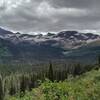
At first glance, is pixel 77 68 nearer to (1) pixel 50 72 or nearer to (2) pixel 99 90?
(1) pixel 50 72

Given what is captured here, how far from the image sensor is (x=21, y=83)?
15650cm

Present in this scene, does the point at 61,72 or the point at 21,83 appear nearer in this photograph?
the point at 21,83

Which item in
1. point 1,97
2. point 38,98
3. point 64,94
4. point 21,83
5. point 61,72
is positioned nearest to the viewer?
point 38,98

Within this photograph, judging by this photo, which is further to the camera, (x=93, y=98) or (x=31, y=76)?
(x=31, y=76)

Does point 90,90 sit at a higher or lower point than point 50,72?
higher

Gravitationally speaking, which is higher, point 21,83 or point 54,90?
point 54,90

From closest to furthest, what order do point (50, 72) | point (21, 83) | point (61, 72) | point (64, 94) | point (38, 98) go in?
point (38, 98)
point (64, 94)
point (50, 72)
point (21, 83)
point (61, 72)

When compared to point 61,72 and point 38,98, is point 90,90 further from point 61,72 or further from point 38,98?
point 61,72

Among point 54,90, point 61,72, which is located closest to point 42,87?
point 54,90

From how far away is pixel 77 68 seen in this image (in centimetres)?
18825

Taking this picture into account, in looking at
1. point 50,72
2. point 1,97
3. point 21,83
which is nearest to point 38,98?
point 1,97

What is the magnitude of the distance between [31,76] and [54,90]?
154891 millimetres

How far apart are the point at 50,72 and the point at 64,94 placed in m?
136

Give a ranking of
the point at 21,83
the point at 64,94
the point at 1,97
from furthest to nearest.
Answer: the point at 21,83 → the point at 1,97 → the point at 64,94
